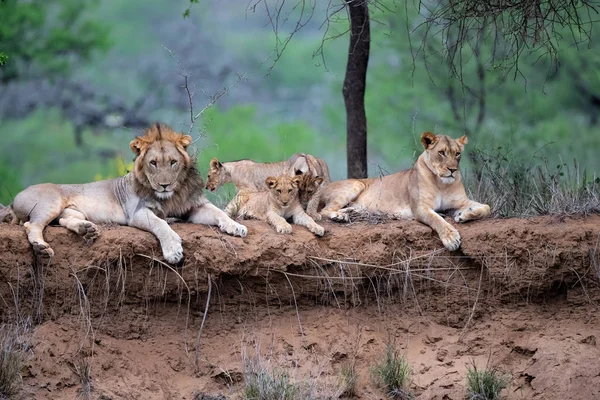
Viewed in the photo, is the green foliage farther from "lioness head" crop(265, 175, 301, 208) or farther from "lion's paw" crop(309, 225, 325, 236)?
"lion's paw" crop(309, 225, 325, 236)

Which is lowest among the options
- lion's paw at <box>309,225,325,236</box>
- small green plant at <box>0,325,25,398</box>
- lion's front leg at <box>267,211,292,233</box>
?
small green plant at <box>0,325,25,398</box>

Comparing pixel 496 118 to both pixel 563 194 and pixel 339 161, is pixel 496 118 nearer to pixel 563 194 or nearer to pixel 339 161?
pixel 339 161

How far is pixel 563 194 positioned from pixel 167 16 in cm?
1900

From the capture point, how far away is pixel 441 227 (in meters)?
9.41

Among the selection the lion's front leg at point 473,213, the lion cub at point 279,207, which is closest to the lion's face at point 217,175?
the lion cub at point 279,207

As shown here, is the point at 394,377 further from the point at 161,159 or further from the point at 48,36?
the point at 48,36

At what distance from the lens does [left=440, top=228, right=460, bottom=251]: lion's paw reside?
932 centimetres

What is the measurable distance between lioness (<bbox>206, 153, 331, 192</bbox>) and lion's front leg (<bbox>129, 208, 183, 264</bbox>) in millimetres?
2356

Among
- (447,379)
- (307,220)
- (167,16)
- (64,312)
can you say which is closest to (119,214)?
(64,312)

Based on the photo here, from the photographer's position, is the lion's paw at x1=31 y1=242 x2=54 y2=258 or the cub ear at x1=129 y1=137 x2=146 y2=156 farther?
the cub ear at x1=129 y1=137 x2=146 y2=156

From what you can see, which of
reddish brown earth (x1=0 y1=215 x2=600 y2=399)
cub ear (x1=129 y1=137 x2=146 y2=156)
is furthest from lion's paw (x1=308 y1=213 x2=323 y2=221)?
cub ear (x1=129 y1=137 x2=146 y2=156)

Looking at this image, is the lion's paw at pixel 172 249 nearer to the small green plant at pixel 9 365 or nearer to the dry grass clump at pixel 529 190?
the small green plant at pixel 9 365

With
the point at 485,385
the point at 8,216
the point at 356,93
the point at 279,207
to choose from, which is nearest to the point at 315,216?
the point at 279,207

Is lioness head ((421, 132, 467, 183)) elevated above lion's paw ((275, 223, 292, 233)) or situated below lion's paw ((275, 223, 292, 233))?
above
